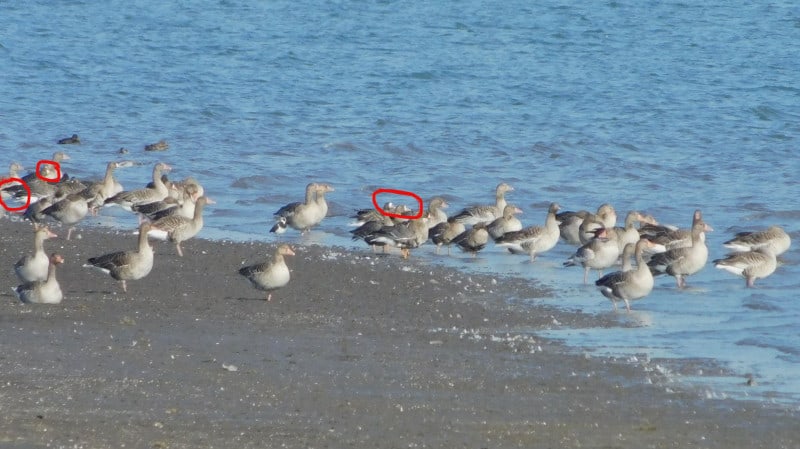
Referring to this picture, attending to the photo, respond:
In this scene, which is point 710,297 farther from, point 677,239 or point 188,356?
point 188,356

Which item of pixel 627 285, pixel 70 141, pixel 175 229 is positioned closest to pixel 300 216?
pixel 175 229

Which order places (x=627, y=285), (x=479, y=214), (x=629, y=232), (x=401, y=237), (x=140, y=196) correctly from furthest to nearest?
(x=140, y=196), (x=479, y=214), (x=629, y=232), (x=401, y=237), (x=627, y=285)

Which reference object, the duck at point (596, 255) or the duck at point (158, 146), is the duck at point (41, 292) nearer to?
the duck at point (596, 255)

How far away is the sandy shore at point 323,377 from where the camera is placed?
8.95 metres

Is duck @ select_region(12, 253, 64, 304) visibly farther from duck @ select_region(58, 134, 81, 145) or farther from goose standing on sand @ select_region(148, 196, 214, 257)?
duck @ select_region(58, 134, 81, 145)

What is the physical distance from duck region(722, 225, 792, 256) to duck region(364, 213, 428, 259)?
426 centimetres

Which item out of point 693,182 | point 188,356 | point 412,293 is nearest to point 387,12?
point 693,182

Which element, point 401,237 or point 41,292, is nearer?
point 41,292

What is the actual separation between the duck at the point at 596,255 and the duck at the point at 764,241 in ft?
6.02

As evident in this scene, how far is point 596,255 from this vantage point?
53.8ft

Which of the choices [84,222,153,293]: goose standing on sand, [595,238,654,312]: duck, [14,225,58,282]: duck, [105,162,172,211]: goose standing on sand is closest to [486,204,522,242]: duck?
[595,238,654,312]: duck

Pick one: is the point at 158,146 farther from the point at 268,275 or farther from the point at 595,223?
the point at 268,275

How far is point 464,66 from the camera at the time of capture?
4203 centimetres

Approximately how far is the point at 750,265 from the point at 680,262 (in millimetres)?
818
